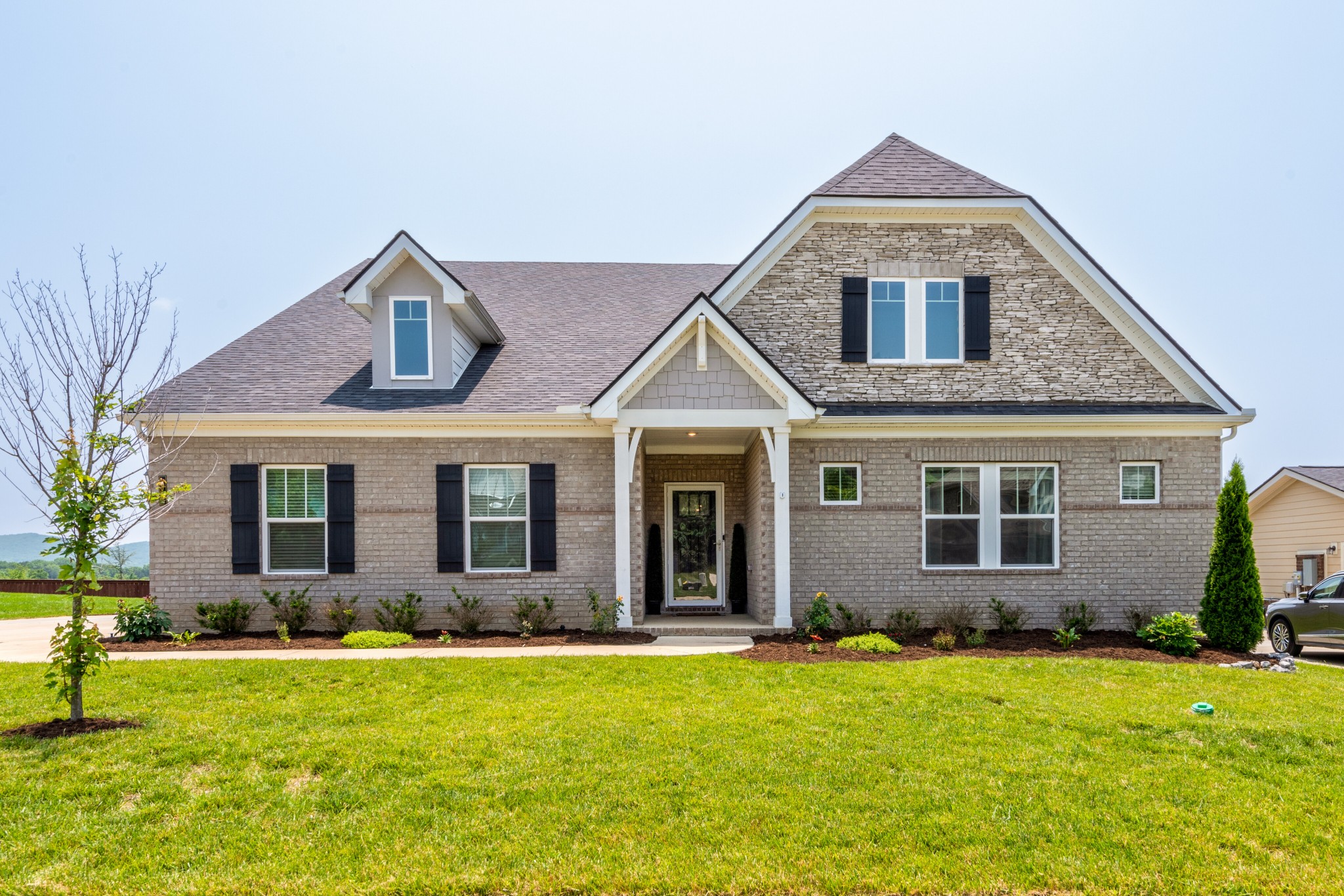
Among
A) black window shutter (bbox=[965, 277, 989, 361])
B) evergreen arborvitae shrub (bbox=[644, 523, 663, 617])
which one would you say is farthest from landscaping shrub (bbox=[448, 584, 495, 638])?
black window shutter (bbox=[965, 277, 989, 361])

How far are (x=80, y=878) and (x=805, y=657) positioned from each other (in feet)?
24.7

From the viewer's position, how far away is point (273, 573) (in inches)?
496

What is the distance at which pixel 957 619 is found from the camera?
12.5 m

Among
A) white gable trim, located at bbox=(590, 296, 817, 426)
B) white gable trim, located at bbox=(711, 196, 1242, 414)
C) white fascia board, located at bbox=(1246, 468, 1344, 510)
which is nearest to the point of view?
white gable trim, located at bbox=(590, 296, 817, 426)

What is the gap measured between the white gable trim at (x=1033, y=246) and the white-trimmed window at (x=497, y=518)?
429cm

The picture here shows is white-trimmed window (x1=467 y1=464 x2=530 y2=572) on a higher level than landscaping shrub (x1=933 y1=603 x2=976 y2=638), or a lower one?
higher

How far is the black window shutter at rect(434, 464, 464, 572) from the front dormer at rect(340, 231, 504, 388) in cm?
154

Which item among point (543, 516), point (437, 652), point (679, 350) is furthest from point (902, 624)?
point (437, 652)

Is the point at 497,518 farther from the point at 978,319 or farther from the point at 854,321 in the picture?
the point at 978,319

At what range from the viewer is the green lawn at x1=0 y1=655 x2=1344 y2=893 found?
Answer: 14.0ft

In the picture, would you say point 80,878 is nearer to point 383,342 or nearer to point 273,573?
point 273,573

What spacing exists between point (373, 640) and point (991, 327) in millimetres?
10516

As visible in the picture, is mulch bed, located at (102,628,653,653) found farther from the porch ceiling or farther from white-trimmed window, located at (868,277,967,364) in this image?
white-trimmed window, located at (868,277,967,364)

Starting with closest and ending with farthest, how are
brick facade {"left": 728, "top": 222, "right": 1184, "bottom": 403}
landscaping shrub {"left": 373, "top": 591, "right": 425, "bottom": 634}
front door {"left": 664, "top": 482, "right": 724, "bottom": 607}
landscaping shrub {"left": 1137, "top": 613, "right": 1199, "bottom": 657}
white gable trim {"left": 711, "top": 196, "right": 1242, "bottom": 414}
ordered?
landscaping shrub {"left": 1137, "top": 613, "right": 1199, "bottom": 657}, landscaping shrub {"left": 373, "top": 591, "right": 425, "bottom": 634}, white gable trim {"left": 711, "top": 196, "right": 1242, "bottom": 414}, brick facade {"left": 728, "top": 222, "right": 1184, "bottom": 403}, front door {"left": 664, "top": 482, "right": 724, "bottom": 607}
